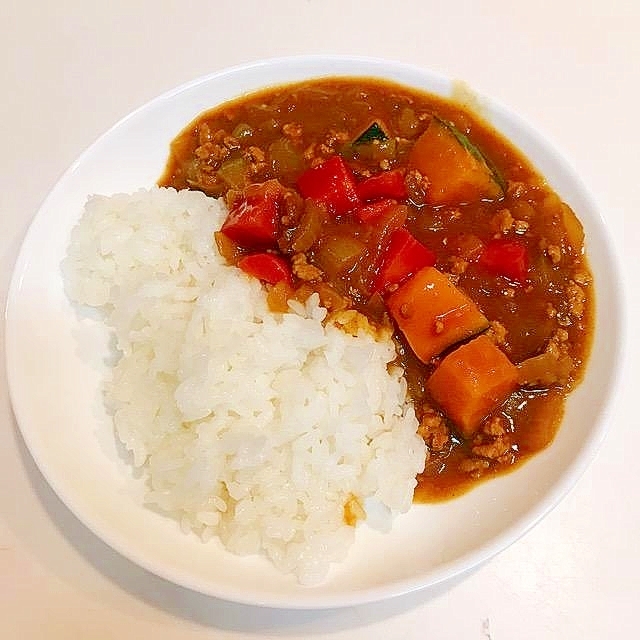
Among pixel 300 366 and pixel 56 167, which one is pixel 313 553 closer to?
pixel 300 366

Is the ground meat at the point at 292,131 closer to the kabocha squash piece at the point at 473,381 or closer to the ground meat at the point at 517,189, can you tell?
the ground meat at the point at 517,189

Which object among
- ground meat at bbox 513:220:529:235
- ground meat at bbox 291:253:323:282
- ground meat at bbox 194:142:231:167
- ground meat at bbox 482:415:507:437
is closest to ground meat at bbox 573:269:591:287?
ground meat at bbox 513:220:529:235

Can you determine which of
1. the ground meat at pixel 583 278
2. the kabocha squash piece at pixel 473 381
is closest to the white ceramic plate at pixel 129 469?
the ground meat at pixel 583 278

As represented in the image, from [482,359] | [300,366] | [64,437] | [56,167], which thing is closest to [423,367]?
[482,359]

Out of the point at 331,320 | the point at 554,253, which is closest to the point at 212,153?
the point at 331,320

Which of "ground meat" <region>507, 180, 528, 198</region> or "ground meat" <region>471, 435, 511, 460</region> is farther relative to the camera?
"ground meat" <region>507, 180, 528, 198</region>

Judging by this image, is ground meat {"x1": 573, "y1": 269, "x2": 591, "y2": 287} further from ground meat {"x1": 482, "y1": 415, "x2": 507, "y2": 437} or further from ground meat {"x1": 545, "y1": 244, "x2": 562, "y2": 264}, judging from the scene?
ground meat {"x1": 482, "y1": 415, "x2": 507, "y2": 437}
